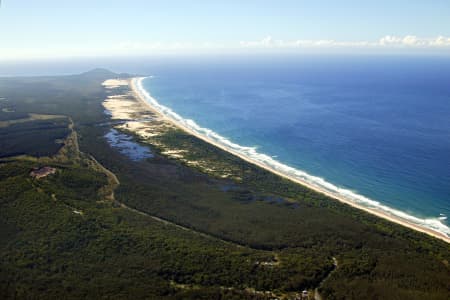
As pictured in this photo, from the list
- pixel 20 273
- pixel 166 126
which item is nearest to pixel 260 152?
pixel 166 126

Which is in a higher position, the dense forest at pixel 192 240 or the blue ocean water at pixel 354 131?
the blue ocean water at pixel 354 131

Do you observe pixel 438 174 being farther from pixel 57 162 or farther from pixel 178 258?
pixel 57 162

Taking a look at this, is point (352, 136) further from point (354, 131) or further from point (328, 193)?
point (328, 193)

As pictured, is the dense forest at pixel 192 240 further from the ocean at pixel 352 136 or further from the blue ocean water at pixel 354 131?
the blue ocean water at pixel 354 131

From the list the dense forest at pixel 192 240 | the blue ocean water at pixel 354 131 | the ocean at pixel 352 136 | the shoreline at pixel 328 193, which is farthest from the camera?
the blue ocean water at pixel 354 131

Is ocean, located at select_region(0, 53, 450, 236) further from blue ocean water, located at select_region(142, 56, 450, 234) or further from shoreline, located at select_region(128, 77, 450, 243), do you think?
shoreline, located at select_region(128, 77, 450, 243)

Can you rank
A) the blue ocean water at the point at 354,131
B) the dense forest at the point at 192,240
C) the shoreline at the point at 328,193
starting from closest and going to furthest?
the dense forest at the point at 192,240
the shoreline at the point at 328,193
the blue ocean water at the point at 354,131

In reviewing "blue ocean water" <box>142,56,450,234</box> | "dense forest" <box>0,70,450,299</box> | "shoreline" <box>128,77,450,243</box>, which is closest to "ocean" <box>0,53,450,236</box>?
"blue ocean water" <box>142,56,450,234</box>

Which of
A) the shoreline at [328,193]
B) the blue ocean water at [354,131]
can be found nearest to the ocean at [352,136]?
the blue ocean water at [354,131]
